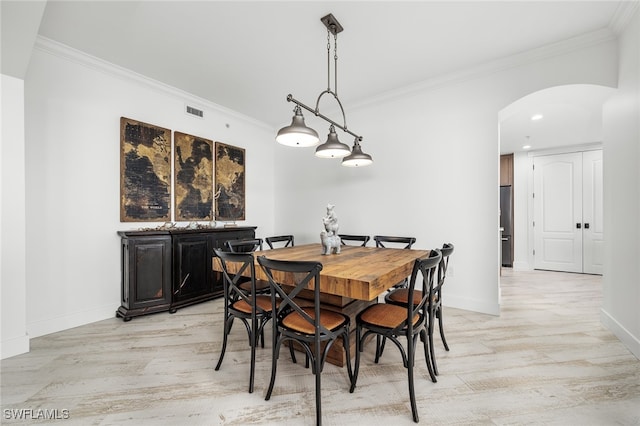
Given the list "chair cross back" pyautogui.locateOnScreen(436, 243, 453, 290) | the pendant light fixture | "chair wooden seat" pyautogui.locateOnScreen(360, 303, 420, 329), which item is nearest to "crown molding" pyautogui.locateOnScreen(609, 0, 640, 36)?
the pendant light fixture

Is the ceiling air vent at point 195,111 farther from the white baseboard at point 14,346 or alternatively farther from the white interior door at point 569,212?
the white interior door at point 569,212

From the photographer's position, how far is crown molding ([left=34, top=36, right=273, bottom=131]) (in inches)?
105

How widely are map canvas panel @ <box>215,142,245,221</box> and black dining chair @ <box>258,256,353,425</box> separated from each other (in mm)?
2922

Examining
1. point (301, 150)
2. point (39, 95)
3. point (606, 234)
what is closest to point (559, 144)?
point (606, 234)

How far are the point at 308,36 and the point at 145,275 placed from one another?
123 inches

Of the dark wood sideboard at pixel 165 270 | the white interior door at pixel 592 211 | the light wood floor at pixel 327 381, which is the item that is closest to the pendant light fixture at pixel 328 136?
the light wood floor at pixel 327 381

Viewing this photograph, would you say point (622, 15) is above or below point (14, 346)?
above

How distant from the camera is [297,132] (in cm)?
207

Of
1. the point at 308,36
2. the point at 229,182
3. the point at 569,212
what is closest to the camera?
the point at 308,36

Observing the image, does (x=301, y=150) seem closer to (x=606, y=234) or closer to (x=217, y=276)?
(x=217, y=276)

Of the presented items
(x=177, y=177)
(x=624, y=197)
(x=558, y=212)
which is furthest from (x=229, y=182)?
(x=558, y=212)

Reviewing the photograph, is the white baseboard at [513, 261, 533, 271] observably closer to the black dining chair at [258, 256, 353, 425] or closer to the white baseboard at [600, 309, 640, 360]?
the white baseboard at [600, 309, 640, 360]

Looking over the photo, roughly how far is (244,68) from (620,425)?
4.25 meters

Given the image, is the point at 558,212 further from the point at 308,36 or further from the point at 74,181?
the point at 74,181
